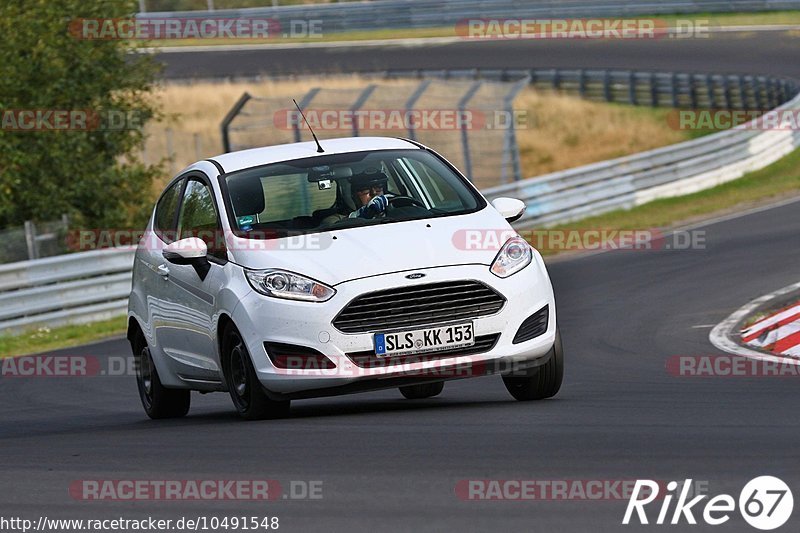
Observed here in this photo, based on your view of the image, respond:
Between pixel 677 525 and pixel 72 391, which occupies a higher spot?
pixel 677 525

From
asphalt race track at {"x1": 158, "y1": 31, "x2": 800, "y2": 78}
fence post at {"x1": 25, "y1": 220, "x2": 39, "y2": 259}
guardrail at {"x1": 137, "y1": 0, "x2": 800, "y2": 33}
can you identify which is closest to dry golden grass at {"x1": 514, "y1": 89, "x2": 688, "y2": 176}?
asphalt race track at {"x1": 158, "y1": 31, "x2": 800, "y2": 78}

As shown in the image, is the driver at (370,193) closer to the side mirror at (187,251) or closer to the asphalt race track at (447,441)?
the side mirror at (187,251)

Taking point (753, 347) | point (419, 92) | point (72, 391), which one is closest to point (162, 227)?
point (72, 391)

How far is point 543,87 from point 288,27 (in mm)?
15961

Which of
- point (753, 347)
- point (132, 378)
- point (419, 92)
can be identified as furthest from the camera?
point (419, 92)

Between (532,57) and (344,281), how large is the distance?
39515mm

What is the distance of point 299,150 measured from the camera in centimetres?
976

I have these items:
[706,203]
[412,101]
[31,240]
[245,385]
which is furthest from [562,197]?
[245,385]

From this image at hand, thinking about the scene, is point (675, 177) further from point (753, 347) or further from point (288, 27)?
point (288, 27)

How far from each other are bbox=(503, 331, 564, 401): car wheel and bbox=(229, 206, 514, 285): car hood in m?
0.76

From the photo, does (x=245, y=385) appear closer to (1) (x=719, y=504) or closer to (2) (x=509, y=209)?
(2) (x=509, y=209)

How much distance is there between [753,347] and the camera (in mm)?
11656

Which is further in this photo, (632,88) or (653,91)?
(632,88)

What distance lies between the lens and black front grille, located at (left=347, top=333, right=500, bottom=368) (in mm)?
8211
